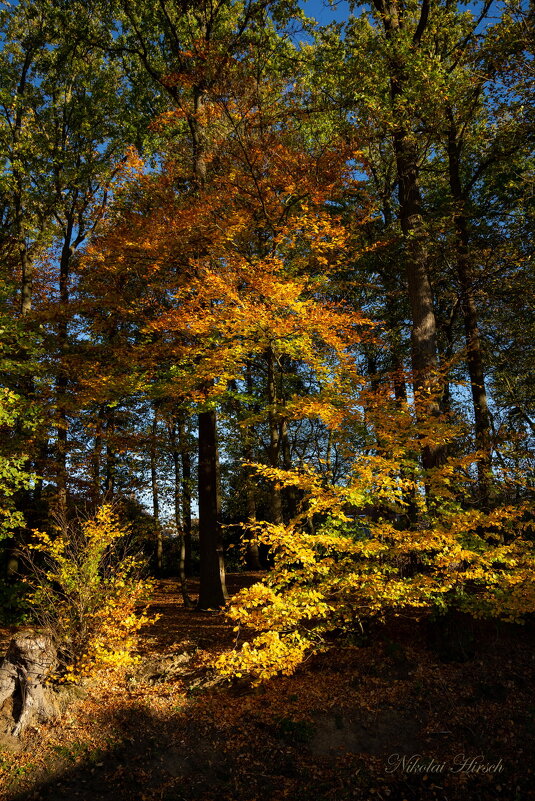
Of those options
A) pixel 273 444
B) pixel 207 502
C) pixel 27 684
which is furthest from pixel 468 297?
pixel 27 684

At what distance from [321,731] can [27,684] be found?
4230mm

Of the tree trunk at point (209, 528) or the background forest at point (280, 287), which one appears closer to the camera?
the background forest at point (280, 287)

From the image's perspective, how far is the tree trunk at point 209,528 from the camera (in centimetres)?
1132

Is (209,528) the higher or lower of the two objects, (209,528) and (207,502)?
the lower

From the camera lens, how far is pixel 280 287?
29.1ft

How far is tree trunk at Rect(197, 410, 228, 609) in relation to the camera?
1132 cm

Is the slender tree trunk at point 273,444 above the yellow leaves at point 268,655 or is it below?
above

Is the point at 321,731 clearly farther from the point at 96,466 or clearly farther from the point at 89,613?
the point at 96,466

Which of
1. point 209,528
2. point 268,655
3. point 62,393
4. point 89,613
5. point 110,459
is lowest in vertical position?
point 268,655

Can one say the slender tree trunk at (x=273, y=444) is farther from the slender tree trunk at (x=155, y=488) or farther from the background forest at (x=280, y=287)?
the slender tree trunk at (x=155, y=488)

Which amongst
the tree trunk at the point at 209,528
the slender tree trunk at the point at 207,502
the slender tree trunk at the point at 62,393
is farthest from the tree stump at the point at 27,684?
the tree trunk at the point at 209,528

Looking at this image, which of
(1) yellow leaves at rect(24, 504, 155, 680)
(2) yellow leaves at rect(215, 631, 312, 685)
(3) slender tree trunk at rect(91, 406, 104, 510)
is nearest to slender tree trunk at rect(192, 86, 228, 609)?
(3) slender tree trunk at rect(91, 406, 104, 510)

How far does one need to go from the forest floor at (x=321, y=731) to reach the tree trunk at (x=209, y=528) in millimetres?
3269

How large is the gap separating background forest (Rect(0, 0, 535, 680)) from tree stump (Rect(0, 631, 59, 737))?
0.49 m
